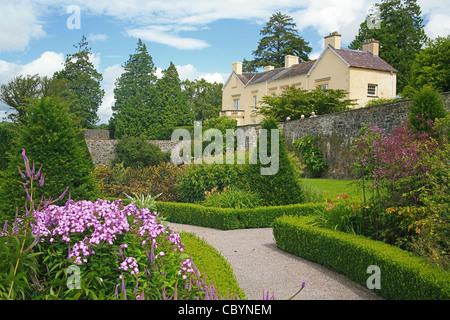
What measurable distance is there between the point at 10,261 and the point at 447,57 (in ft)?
78.4

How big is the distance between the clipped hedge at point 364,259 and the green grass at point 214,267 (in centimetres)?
164

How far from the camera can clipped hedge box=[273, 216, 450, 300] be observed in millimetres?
4008

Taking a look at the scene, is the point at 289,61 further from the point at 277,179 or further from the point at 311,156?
the point at 277,179

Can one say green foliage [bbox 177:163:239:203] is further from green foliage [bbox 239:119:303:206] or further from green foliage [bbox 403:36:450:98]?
green foliage [bbox 403:36:450:98]

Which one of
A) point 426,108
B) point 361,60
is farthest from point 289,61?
point 426,108

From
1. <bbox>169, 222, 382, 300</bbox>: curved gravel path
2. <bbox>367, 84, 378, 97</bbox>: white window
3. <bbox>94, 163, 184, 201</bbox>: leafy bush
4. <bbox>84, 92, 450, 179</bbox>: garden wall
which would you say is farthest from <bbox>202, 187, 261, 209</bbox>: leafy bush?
<bbox>367, 84, 378, 97</bbox>: white window

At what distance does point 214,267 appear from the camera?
4332 mm

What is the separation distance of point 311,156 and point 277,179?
28.9 feet

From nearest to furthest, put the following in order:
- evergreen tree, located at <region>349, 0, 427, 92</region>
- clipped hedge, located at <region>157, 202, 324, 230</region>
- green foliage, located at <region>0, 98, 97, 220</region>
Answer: green foliage, located at <region>0, 98, 97, 220</region> < clipped hedge, located at <region>157, 202, 324, 230</region> < evergreen tree, located at <region>349, 0, 427, 92</region>

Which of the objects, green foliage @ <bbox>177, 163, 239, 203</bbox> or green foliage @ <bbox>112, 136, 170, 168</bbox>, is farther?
green foliage @ <bbox>112, 136, 170, 168</bbox>

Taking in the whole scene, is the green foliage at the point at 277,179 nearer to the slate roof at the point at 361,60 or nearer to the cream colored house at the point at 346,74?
the cream colored house at the point at 346,74

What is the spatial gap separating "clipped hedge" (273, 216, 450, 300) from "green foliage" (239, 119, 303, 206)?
99.9 inches

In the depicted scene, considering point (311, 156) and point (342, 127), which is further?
point (311, 156)
